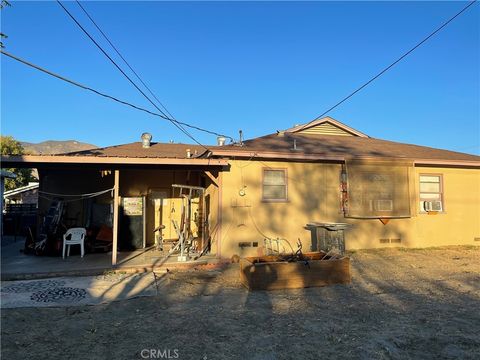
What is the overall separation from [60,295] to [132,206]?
6421 mm

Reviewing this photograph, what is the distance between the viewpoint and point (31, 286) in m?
7.85

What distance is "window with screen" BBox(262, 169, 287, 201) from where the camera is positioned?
11094 mm

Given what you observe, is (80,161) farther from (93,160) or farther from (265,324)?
(265,324)

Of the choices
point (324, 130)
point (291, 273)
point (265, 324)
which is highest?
point (324, 130)

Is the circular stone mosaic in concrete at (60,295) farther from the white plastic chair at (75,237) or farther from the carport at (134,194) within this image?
the white plastic chair at (75,237)

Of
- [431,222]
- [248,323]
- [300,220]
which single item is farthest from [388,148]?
[248,323]

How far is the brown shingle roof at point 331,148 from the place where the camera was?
1126cm

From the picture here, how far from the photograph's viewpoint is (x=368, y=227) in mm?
11906

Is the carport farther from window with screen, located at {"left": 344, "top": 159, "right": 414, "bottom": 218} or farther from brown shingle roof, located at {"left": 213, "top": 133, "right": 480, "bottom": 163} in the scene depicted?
window with screen, located at {"left": 344, "top": 159, "right": 414, "bottom": 218}

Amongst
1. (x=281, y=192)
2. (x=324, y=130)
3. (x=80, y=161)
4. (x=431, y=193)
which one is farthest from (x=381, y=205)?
(x=80, y=161)

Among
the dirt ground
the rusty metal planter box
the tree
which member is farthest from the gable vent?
the tree

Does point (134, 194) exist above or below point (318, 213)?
above

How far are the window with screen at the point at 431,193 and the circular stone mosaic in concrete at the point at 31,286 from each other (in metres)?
10.9

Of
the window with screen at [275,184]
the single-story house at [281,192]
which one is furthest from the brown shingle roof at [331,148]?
the window with screen at [275,184]
